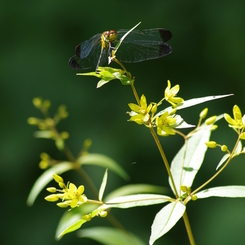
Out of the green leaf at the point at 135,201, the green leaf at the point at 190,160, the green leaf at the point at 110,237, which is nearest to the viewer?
the green leaf at the point at 135,201

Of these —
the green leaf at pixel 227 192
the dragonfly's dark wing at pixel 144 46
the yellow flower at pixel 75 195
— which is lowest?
the green leaf at pixel 227 192

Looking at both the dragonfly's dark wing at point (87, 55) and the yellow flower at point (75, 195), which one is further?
the dragonfly's dark wing at point (87, 55)

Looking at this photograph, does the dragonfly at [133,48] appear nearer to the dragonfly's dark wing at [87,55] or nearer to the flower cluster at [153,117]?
the dragonfly's dark wing at [87,55]

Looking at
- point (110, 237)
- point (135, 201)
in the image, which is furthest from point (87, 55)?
point (110, 237)

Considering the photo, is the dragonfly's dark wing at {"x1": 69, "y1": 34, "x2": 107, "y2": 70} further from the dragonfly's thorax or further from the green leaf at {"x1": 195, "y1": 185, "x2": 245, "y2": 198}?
the green leaf at {"x1": 195, "y1": 185, "x2": 245, "y2": 198}

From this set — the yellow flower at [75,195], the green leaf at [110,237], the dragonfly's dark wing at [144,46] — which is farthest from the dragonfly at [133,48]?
the green leaf at [110,237]

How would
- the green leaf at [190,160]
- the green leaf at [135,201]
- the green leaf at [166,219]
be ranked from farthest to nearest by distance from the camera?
the green leaf at [190,160], the green leaf at [135,201], the green leaf at [166,219]

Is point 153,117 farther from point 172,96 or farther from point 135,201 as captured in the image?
point 135,201
